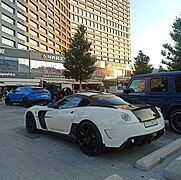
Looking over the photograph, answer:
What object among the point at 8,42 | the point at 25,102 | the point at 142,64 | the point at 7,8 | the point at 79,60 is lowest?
the point at 25,102

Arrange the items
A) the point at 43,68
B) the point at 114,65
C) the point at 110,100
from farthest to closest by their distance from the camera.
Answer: the point at 114,65 → the point at 43,68 → the point at 110,100

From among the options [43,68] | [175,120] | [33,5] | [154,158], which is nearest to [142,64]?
[43,68]

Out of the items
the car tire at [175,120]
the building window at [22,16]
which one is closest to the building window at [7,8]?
the building window at [22,16]

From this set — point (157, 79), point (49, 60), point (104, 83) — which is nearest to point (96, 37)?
point (104, 83)

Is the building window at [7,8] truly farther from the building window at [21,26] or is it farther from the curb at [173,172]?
the curb at [173,172]

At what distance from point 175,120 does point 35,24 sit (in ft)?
231

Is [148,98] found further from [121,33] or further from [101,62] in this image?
[121,33]

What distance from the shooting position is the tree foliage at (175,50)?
25.2m

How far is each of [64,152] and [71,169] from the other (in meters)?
1.04

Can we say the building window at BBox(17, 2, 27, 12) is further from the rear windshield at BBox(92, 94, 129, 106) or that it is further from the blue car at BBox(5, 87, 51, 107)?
the rear windshield at BBox(92, 94, 129, 106)

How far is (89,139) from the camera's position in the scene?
527cm

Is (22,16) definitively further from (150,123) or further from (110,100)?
(150,123)

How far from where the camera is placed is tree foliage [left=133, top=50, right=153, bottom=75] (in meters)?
Answer: 47.2

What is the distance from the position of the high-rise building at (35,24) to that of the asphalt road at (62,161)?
5375 centimetres
